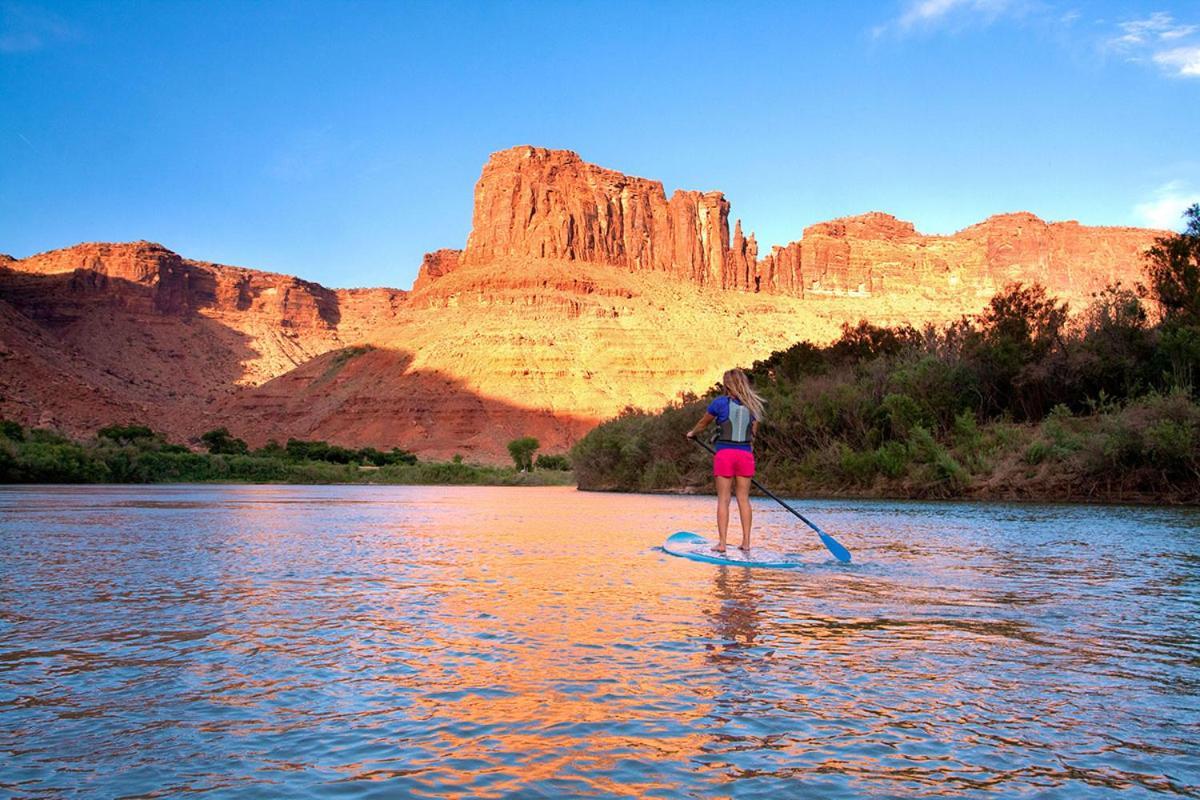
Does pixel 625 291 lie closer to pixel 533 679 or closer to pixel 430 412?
pixel 430 412

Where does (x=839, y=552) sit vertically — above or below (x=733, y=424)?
below

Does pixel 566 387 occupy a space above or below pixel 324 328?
below

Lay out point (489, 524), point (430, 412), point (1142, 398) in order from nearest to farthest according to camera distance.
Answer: point (489, 524) → point (1142, 398) → point (430, 412)

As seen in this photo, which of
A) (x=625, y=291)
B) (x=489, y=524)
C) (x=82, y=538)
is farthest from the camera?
(x=625, y=291)

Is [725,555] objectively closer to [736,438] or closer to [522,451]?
[736,438]

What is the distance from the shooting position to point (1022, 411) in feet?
101

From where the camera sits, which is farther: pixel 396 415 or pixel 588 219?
pixel 588 219

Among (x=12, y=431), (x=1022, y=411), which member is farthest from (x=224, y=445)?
(x=1022, y=411)

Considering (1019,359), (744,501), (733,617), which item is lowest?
(733,617)

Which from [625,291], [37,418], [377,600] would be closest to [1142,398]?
[377,600]

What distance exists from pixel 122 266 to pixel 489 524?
516 feet

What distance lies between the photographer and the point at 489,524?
743 inches

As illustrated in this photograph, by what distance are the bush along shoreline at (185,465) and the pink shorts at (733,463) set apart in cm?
4457

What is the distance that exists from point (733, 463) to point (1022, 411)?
898 inches
